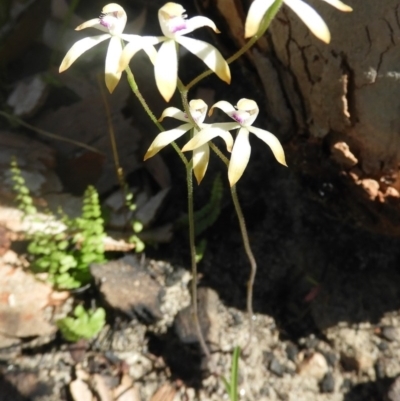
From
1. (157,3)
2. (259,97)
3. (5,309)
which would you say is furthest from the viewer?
(157,3)

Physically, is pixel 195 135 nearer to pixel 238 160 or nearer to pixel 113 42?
pixel 238 160

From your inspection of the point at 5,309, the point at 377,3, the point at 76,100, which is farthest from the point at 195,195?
the point at 377,3

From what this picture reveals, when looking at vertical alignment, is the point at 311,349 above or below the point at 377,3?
below

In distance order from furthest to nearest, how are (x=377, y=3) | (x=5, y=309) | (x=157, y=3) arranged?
(x=157, y=3) → (x=5, y=309) → (x=377, y=3)

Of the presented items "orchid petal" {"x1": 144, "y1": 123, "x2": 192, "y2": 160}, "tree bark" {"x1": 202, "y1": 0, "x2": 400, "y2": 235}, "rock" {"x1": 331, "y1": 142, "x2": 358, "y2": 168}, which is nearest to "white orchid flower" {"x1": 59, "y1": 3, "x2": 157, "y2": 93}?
"orchid petal" {"x1": 144, "y1": 123, "x2": 192, "y2": 160}

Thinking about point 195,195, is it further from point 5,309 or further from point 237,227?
point 5,309

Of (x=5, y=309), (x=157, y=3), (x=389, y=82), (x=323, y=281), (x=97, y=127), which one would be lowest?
(x=5, y=309)

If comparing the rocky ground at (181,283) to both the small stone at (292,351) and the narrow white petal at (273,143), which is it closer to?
the small stone at (292,351)

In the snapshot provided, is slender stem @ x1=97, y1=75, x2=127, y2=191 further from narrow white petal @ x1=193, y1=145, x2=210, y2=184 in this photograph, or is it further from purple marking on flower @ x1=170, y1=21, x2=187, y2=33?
purple marking on flower @ x1=170, y1=21, x2=187, y2=33
